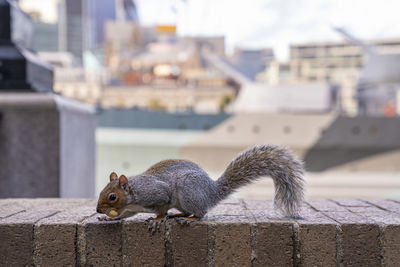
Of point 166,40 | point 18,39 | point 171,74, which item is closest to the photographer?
point 18,39

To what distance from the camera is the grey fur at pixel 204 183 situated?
178 centimetres

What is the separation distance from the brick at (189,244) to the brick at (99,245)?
0.21 metres

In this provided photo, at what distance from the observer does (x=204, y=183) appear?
1.90 metres

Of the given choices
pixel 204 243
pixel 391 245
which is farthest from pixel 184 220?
pixel 391 245

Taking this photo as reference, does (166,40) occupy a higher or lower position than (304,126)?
higher

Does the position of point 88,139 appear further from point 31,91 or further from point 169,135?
point 169,135

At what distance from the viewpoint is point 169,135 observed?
42.0 ft

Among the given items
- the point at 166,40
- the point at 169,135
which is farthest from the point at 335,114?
the point at 166,40

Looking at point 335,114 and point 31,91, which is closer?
point 31,91

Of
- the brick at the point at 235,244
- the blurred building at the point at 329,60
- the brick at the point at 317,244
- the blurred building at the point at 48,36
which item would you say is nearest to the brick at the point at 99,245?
the brick at the point at 235,244

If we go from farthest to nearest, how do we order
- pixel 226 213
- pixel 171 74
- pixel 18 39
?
1. pixel 171 74
2. pixel 18 39
3. pixel 226 213

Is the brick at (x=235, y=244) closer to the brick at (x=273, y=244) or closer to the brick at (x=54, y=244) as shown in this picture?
the brick at (x=273, y=244)

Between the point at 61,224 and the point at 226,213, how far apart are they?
0.71 metres

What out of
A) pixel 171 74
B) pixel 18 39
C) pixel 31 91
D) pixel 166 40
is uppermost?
pixel 166 40
